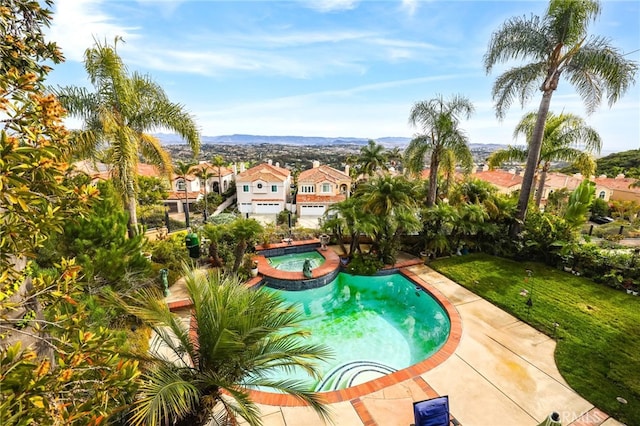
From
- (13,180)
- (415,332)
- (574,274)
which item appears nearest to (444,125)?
(574,274)

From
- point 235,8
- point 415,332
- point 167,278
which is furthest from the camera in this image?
point 167,278

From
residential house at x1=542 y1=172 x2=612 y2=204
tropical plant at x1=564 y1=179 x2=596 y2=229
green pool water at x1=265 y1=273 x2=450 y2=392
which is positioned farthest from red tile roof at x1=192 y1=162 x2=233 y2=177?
residential house at x1=542 y1=172 x2=612 y2=204

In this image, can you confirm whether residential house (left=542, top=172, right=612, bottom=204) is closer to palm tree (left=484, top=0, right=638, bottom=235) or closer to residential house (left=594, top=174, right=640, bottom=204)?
residential house (left=594, top=174, right=640, bottom=204)

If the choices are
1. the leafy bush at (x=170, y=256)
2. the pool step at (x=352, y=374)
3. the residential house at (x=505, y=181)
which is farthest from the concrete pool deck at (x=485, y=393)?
the residential house at (x=505, y=181)

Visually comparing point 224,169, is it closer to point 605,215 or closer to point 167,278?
point 167,278

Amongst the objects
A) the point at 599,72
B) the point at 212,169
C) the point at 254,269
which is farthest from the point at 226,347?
the point at 212,169
